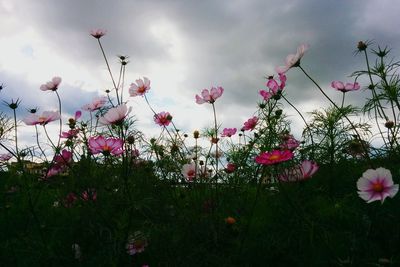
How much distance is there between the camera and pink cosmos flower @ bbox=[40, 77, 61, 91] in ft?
8.25

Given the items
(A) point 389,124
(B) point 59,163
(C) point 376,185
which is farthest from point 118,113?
(A) point 389,124

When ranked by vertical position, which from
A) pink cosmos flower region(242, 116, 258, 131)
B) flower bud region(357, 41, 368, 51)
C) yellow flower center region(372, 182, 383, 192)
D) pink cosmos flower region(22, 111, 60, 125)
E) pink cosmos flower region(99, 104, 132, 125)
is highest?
flower bud region(357, 41, 368, 51)

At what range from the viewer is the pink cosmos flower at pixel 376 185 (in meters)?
1.45

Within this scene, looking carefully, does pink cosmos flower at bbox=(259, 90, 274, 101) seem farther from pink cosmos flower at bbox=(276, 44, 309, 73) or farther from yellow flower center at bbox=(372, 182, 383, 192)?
yellow flower center at bbox=(372, 182, 383, 192)

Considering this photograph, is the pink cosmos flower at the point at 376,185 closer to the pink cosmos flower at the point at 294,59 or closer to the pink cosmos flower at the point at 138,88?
the pink cosmos flower at the point at 294,59

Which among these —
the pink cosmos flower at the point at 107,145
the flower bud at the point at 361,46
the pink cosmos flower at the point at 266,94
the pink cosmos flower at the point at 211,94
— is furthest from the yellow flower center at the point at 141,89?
the flower bud at the point at 361,46

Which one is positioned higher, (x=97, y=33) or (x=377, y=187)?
(x=97, y=33)

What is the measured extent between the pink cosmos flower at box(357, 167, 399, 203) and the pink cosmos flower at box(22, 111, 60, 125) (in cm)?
163

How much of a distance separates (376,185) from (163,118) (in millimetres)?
1709

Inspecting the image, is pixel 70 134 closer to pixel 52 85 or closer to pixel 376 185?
pixel 52 85

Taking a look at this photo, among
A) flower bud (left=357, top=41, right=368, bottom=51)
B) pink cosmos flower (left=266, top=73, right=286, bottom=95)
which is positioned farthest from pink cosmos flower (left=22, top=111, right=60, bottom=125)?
flower bud (left=357, top=41, right=368, bottom=51)

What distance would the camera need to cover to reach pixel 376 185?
150cm

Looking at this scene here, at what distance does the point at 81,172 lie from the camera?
2357 mm

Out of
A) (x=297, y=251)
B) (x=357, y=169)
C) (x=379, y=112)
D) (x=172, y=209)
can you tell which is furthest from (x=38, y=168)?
(x=379, y=112)
